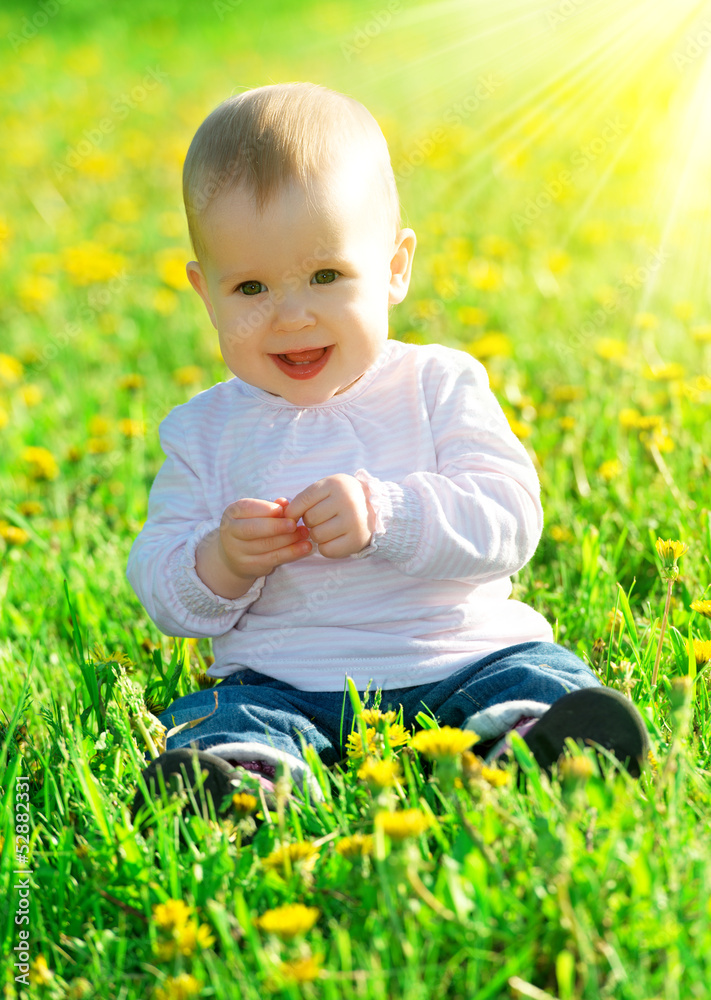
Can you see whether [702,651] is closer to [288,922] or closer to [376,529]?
[376,529]

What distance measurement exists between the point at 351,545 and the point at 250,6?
1367 cm

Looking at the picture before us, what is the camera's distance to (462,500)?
163 centimetres

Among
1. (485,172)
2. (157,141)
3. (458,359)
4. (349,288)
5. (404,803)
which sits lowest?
(404,803)

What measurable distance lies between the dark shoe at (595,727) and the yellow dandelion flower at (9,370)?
2876mm

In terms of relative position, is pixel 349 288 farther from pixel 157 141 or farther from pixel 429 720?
pixel 157 141

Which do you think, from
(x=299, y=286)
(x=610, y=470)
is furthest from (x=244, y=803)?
(x=610, y=470)

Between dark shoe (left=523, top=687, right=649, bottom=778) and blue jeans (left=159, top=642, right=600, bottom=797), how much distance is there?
10cm

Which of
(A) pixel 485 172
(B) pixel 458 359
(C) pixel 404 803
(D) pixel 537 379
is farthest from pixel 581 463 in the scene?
(A) pixel 485 172

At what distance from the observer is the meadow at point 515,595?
108 cm

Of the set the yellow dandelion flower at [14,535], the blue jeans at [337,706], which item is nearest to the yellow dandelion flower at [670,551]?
the blue jeans at [337,706]

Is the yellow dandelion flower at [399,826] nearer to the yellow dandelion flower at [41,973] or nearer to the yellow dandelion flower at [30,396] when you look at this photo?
the yellow dandelion flower at [41,973]

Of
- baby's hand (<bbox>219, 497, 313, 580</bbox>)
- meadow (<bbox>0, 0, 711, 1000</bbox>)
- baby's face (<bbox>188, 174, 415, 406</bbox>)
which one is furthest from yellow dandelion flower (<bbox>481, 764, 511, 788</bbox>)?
baby's face (<bbox>188, 174, 415, 406</bbox>)

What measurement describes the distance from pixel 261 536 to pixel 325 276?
1.47 feet

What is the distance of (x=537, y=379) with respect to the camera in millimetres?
3350
